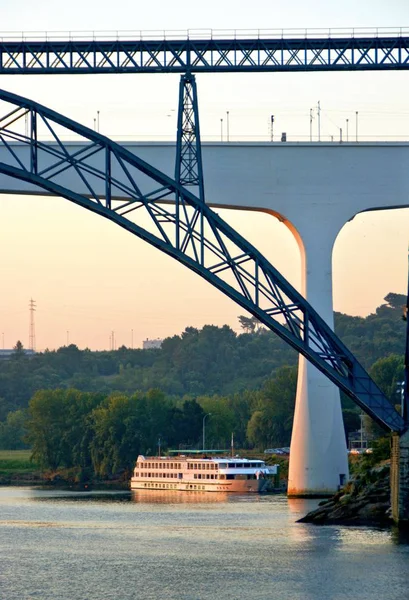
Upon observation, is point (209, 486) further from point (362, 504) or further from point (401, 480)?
point (401, 480)

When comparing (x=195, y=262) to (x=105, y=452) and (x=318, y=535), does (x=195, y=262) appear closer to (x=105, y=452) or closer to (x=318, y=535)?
(x=318, y=535)

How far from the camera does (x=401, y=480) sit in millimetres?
60969

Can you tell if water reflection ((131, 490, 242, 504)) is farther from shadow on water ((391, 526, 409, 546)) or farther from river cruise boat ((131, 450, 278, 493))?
shadow on water ((391, 526, 409, 546))

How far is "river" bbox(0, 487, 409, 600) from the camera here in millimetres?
47875

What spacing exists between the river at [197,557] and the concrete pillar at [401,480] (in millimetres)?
1170

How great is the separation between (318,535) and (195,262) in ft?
40.1

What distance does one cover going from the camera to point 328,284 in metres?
79.2

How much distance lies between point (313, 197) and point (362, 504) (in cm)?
1989

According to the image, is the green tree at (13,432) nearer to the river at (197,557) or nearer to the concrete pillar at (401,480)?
the river at (197,557)

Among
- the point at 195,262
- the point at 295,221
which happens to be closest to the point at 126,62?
the point at 195,262

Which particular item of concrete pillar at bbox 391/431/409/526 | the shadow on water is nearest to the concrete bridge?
concrete pillar at bbox 391/431/409/526

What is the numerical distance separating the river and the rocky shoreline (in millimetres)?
1143

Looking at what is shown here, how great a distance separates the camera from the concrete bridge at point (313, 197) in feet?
255

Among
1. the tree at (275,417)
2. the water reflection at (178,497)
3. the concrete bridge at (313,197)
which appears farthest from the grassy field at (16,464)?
the concrete bridge at (313,197)
